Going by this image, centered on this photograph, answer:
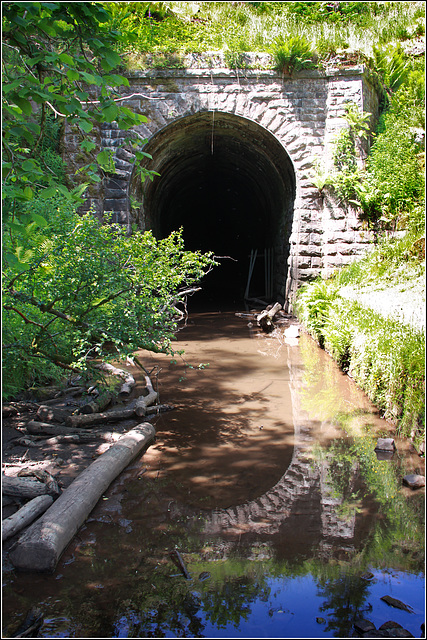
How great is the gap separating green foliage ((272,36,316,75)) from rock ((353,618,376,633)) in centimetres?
1071

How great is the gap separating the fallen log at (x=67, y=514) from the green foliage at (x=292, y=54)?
933cm

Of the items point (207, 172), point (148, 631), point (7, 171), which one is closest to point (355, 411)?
point (148, 631)

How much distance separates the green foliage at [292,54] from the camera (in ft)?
33.7

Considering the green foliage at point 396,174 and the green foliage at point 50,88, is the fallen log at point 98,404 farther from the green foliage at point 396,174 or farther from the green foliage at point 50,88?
the green foliage at point 396,174

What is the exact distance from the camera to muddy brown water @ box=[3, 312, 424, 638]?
261 centimetres

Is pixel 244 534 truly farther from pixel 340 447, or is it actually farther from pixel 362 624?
pixel 340 447

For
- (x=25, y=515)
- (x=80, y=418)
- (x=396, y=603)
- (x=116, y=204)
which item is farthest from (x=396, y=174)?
(x=25, y=515)

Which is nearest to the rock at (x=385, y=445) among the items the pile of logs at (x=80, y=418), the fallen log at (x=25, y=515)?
the pile of logs at (x=80, y=418)

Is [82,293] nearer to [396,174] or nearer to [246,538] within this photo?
[246,538]

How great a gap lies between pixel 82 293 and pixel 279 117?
7.87 metres

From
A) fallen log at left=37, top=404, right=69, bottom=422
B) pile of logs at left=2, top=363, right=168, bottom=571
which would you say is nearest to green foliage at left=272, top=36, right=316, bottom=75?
pile of logs at left=2, top=363, right=168, bottom=571

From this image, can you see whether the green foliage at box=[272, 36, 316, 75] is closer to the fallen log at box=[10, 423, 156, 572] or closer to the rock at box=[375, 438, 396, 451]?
the rock at box=[375, 438, 396, 451]

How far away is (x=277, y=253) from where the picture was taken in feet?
46.7

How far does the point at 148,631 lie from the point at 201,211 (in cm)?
2251
